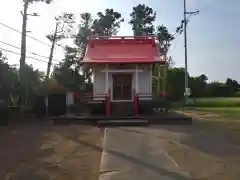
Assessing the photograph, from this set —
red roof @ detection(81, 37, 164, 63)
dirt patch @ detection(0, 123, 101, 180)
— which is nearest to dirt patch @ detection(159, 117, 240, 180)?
dirt patch @ detection(0, 123, 101, 180)

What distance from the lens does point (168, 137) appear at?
12.1 metres

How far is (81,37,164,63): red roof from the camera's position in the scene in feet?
67.0

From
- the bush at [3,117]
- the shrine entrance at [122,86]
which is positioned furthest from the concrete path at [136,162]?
the shrine entrance at [122,86]

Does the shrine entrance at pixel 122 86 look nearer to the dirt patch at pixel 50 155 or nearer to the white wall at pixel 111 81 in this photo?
the white wall at pixel 111 81

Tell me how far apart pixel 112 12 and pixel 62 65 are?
11426 mm

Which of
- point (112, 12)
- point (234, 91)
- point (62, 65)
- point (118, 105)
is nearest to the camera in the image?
point (118, 105)

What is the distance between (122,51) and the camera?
2212 cm

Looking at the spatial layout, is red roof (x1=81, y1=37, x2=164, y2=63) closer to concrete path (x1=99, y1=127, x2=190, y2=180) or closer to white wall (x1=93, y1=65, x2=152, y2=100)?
white wall (x1=93, y1=65, x2=152, y2=100)

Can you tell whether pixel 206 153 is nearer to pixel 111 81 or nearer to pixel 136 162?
pixel 136 162

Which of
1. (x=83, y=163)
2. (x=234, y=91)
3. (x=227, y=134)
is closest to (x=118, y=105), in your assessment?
(x=227, y=134)

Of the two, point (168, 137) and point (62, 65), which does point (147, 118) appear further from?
point (62, 65)

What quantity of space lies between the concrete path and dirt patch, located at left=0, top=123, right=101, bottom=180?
278 mm

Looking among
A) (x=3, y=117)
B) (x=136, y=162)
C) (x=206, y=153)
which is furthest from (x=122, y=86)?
(x=136, y=162)

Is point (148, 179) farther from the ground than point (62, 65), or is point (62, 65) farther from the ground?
point (62, 65)
